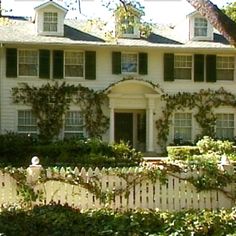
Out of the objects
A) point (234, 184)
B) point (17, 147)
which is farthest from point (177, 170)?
point (17, 147)

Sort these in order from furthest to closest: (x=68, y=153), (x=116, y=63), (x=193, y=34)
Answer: (x=193, y=34), (x=116, y=63), (x=68, y=153)

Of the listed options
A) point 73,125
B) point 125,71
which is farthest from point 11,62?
point 125,71

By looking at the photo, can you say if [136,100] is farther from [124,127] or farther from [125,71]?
[124,127]

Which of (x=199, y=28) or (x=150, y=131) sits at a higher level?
(x=199, y=28)

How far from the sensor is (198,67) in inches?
1095

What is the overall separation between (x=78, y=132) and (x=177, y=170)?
1637cm

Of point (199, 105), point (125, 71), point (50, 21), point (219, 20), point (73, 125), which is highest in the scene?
point (50, 21)

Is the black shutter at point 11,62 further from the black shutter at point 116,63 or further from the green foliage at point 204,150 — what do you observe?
the green foliage at point 204,150

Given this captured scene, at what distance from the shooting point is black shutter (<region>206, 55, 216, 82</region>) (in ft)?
91.2

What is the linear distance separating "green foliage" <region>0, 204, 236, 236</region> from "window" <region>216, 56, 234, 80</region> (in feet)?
63.6

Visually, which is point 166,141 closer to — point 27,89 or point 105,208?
point 27,89

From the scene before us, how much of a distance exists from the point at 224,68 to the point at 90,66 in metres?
6.87

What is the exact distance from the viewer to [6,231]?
8375 mm

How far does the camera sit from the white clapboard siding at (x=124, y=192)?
10.2 metres
